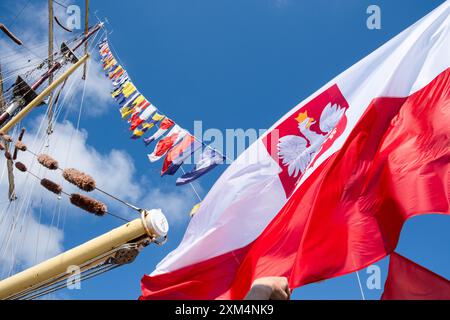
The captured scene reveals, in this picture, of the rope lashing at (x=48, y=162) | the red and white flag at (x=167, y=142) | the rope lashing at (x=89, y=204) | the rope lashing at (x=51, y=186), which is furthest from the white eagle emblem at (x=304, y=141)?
the red and white flag at (x=167, y=142)

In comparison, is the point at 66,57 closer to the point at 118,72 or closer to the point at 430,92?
the point at 118,72

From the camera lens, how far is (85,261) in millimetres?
10078

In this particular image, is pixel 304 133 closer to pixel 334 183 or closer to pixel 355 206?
pixel 334 183

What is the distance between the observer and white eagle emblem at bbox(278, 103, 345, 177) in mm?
6137

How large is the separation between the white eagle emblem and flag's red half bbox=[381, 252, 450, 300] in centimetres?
214

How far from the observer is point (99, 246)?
10.0 m

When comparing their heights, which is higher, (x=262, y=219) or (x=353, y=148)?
(x=353, y=148)

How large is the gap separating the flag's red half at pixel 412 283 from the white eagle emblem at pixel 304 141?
7.02ft

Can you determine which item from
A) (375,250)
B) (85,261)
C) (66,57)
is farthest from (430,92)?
(66,57)

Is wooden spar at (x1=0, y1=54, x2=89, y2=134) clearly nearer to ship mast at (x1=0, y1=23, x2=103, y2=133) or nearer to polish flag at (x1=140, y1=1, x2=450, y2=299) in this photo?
ship mast at (x1=0, y1=23, x2=103, y2=133)

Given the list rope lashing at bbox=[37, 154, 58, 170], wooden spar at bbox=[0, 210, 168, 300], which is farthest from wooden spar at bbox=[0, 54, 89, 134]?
wooden spar at bbox=[0, 210, 168, 300]

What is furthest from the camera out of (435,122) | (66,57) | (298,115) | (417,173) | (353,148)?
(66,57)

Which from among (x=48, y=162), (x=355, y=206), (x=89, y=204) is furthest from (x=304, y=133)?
(x=48, y=162)

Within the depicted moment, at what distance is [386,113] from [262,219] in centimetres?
222
